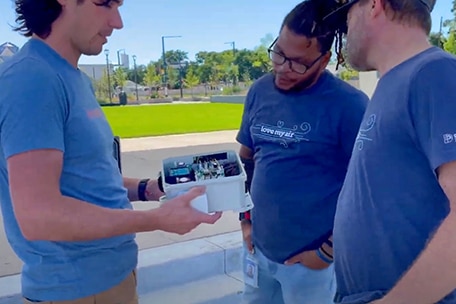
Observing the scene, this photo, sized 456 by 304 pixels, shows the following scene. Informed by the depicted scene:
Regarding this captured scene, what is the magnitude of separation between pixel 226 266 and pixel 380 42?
295 cm

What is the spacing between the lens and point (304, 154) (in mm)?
2234

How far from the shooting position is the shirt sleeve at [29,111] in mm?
1370

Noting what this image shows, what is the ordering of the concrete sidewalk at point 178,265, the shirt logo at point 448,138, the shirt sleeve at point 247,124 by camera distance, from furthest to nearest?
the concrete sidewalk at point 178,265 < the shirt sleeve at point 247,124 < the shirt logo at point 448,138

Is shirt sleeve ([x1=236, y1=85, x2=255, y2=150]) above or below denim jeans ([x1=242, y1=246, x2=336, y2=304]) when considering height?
above

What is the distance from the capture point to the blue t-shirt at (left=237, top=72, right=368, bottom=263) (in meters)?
2.19

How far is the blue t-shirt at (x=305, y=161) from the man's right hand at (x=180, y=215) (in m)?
0.74

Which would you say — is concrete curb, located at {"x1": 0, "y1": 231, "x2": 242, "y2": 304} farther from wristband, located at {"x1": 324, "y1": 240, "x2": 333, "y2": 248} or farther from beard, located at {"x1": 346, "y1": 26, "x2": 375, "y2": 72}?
beard, located at {"x1": 346, "y1": 26, "x2": 375, "y2": 72}

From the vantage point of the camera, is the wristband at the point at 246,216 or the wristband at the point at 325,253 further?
the wristband at the point at 246,216

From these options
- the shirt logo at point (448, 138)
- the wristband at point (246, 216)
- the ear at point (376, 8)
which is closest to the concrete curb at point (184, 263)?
the wristband at point (246, 216)

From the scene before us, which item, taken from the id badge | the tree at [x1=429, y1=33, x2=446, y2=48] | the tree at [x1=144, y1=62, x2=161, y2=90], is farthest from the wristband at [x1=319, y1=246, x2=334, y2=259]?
the tree at [x1=144, y1=62, x2=161, y2=90]

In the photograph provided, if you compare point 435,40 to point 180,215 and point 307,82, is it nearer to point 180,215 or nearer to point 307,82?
point 307,82

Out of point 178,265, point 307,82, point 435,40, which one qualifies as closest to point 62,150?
point 307,82

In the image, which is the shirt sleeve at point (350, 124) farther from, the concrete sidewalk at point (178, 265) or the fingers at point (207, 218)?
the concrete sidewalk at point (178, 265)

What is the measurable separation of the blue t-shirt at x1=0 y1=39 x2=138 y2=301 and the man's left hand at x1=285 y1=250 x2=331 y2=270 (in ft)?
2.68
